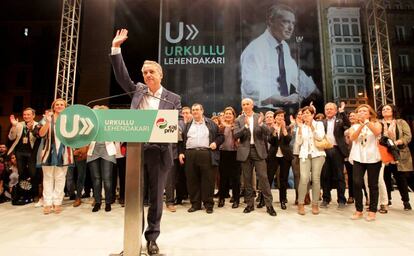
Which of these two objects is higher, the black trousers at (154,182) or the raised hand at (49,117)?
the raised hand at (49,117)

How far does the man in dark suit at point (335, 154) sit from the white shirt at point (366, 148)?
2.27 ft

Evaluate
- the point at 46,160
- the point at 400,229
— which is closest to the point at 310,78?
the point at 400,229

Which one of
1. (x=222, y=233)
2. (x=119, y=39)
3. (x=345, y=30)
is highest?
(x=345, y=30)

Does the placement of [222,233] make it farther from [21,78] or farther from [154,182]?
[21,78]

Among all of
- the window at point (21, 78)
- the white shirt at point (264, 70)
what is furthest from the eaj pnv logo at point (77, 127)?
the window at point (21, 78)

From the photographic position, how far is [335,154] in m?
4.50

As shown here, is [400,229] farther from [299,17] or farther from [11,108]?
[11,108]

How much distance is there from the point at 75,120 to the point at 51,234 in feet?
5.38

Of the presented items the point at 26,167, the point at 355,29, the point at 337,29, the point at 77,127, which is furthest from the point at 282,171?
the point at 355,29

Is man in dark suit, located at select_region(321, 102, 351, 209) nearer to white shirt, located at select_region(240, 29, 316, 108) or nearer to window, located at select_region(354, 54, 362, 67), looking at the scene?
white shirt, located at select_region(240, 29, 316, 108)

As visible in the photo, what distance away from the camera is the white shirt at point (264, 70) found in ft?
36.3

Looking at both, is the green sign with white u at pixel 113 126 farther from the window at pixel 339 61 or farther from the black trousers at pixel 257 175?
the window at pixel 339 61

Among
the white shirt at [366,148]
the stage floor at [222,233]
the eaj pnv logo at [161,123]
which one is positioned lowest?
the stage floor at [222,233]

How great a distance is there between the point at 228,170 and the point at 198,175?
1.92 feet
